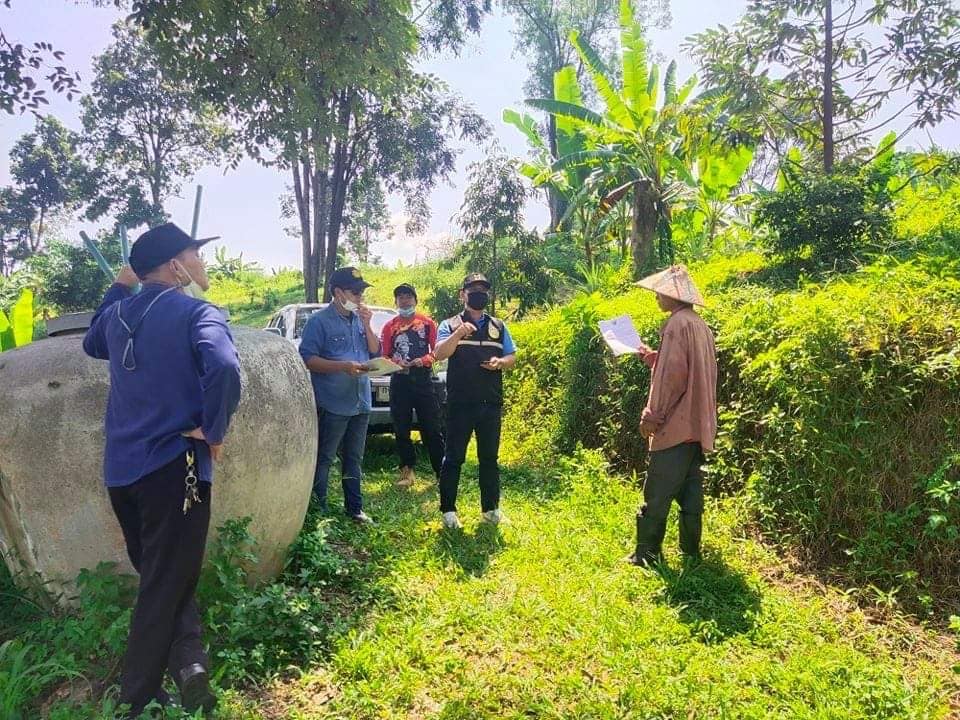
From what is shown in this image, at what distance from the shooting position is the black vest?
15.1 ft

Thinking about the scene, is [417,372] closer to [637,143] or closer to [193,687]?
[193,687]

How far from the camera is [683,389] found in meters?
3.87

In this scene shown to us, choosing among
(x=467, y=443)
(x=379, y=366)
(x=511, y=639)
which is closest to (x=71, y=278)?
(x=379, y=366)

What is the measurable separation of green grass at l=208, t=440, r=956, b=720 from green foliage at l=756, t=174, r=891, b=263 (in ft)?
13.1

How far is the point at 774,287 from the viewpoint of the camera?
21.9 feet

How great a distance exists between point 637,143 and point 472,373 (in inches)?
323

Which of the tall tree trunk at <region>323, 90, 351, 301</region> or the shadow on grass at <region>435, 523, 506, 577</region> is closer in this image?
the shadow on grass at <region>435, 523, 506, 577</region>

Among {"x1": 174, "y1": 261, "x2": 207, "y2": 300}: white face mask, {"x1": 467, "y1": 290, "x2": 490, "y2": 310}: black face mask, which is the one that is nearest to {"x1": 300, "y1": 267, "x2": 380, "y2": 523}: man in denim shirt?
{"x1": 467, "y1": 290, "x2": 490, "y2": 310}: black face mask

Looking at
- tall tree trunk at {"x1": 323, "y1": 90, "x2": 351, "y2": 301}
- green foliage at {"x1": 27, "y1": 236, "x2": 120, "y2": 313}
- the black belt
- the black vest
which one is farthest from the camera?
green foliage at {"x1": 27, "y1": 236, "x2": 120, "y2": 313}

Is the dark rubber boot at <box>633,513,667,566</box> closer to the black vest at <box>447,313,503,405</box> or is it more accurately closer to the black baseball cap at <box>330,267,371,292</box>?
the black vest at <box>447,313,503,405</box>

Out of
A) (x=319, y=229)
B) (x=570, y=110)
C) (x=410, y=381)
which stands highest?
(x=570, y=110)

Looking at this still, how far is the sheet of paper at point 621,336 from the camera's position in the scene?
4125 mm

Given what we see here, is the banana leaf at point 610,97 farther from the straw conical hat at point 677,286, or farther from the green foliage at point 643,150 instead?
the straw conical hat at point 677,286

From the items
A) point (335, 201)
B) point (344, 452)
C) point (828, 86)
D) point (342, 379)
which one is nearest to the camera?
point (342, 379)
